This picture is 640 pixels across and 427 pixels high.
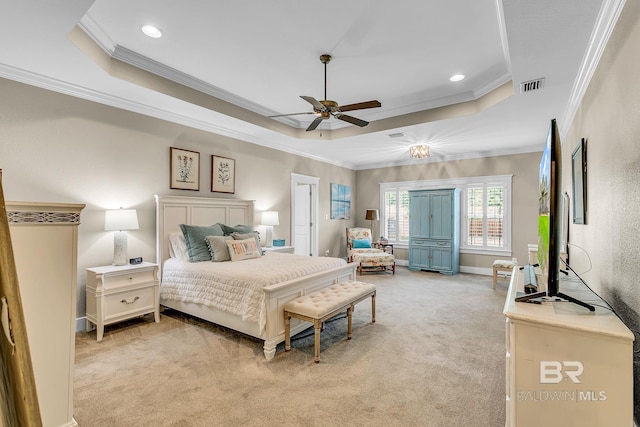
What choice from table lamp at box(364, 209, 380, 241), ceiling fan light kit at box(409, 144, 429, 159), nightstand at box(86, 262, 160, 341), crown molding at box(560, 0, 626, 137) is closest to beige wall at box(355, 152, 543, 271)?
table lamp at box(364, 209, 380, 241)

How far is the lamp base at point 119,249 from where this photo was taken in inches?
137

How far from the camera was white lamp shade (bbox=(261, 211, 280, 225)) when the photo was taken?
533cm

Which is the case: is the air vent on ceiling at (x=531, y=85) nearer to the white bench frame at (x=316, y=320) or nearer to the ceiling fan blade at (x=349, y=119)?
the ceiling fan blade at (x=349, y=119)

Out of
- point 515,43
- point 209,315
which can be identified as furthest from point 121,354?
point 515,43

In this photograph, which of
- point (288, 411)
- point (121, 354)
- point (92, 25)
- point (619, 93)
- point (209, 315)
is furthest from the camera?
point (209, 315)

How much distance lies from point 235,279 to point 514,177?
228 inches

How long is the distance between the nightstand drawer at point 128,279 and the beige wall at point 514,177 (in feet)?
18.4

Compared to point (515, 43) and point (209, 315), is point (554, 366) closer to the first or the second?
point (515, 43)

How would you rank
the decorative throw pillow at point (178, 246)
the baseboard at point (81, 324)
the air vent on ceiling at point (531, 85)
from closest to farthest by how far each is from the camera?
1. the air vent on ceiling at point (531, 85)
2. the baseboard at point (81, 324)
3. the decorative throw pillow at point (178, 246)

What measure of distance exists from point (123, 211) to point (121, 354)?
1.50 m

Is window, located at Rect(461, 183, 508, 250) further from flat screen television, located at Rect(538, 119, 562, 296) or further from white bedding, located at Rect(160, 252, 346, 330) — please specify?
flat screen television, located at Rect(538, 119, 562, 296)

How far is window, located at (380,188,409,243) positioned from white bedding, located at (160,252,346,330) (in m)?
4.05

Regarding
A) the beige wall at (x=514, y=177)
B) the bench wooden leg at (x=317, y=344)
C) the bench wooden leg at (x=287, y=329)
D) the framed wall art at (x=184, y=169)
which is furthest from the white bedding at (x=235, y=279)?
the beige wall at (x=514, y=177)

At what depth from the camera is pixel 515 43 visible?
2.33m
